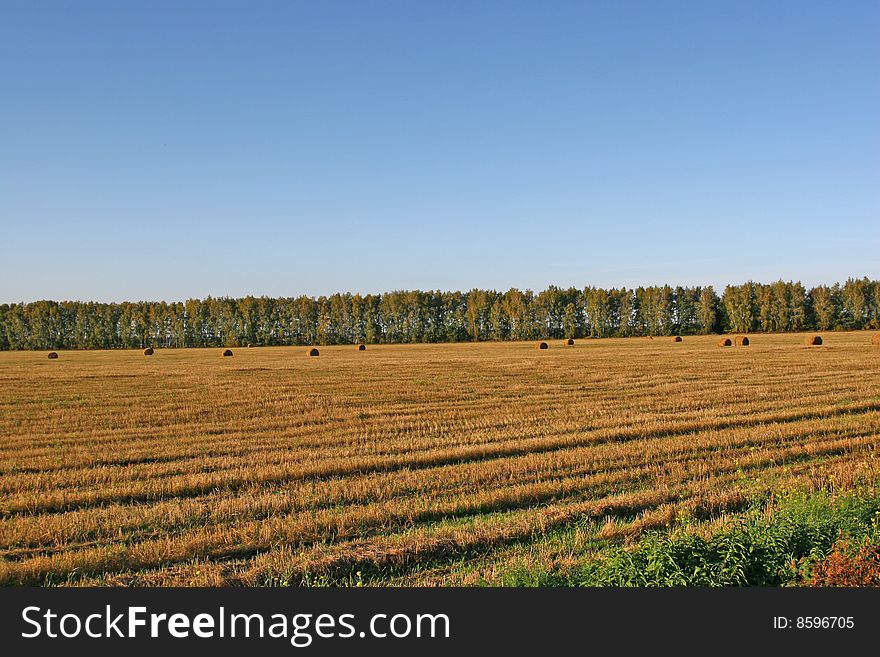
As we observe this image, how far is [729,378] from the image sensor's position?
30109 mm

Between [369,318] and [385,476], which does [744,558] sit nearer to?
[385,476]

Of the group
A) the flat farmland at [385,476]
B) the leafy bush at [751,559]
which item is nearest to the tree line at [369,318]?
the flat farmland at [385,476]

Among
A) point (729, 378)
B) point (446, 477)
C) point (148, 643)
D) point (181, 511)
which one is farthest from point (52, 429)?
point (729, 378)

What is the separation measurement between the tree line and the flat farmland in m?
125

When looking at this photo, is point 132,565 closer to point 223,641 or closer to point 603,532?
point 223,641

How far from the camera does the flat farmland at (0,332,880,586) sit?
25.7ft

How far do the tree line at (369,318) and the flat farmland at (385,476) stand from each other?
409ft

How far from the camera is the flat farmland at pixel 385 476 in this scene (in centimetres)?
782

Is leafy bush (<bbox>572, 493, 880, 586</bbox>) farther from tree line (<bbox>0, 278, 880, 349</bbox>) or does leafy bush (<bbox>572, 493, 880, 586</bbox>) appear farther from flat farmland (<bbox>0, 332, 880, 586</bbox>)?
tree line (<bbox>0, 278, 880, 349</bbox>)

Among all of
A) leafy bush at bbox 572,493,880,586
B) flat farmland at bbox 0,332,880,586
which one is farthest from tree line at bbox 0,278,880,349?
leafy bush at bbox 572,493,880,586

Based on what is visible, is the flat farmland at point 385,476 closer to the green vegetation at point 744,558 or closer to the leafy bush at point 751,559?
the green vegetation at point 744,558

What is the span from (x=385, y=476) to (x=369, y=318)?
142221 millimetres

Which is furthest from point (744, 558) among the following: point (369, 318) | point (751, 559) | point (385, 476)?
point (369, 318)

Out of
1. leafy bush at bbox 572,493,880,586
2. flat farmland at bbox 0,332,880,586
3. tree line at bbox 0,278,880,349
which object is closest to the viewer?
leafy bush at bbox 572,493,880,586
